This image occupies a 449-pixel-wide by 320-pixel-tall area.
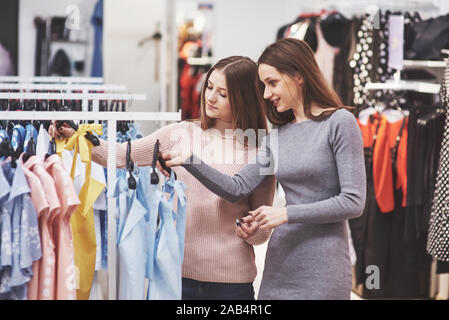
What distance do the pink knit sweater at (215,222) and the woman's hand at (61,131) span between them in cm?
14

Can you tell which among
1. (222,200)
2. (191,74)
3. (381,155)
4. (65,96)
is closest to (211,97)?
(222,200)

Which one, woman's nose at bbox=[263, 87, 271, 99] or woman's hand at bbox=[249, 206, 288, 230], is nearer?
woman's hand at bbox=[249, 206, 288, 230]

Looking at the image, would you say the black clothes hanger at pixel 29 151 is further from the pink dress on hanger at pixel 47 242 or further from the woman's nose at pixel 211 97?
the woman's nose at pixel 211 97

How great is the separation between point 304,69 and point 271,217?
444 millimetres

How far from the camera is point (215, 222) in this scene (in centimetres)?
182

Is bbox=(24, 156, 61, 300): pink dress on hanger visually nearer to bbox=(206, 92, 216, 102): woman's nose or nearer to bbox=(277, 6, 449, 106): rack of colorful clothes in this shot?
bbox=(206, 92, 216, 102): woman's nose

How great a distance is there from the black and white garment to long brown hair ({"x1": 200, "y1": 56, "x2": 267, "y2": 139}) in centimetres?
132

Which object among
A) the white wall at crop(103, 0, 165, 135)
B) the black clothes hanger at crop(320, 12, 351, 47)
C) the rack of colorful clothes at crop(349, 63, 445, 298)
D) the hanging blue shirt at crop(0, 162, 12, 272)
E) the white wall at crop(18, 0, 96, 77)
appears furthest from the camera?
the white wall at crop(18, 0, 96, 77)

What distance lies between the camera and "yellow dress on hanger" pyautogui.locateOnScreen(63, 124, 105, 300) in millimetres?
1590

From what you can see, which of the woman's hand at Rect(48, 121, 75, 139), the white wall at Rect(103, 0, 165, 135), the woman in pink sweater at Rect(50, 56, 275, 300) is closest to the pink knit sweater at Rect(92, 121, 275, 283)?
the woman in pink sweater at Rect(50, 56, 275, 300)

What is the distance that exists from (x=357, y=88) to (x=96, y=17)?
2174mm

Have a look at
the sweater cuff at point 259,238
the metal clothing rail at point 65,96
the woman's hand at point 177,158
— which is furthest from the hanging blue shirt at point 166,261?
the metal clothing rail at point 65,96

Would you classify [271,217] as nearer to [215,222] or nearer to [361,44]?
[215,222]
